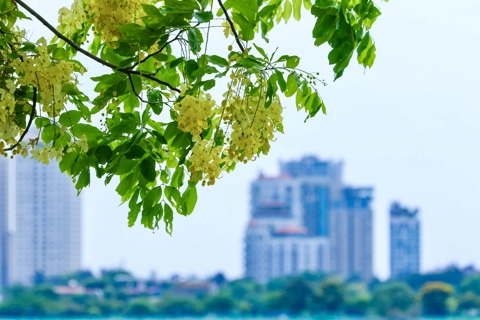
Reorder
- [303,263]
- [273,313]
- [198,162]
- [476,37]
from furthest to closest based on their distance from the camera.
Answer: [476,37] < [303,263] < [273,313] < [198,162]

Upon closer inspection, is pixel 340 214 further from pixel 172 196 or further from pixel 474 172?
pixel 172 196

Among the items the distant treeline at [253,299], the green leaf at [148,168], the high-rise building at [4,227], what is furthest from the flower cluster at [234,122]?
the high-rise building at [4,227]

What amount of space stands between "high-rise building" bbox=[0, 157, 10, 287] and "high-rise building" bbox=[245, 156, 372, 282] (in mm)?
8400

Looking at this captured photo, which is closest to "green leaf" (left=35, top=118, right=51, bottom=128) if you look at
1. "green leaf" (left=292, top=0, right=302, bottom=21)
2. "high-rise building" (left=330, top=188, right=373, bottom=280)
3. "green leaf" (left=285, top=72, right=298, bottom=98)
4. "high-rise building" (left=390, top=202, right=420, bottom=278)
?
"green leaf" (left=285, top=72, right=298, bottom=98)

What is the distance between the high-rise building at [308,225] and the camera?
3195cm

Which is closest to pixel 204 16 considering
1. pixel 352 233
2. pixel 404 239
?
pixel 352 233

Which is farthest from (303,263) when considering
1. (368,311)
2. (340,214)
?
(368,311)

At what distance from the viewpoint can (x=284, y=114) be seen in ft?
3.30

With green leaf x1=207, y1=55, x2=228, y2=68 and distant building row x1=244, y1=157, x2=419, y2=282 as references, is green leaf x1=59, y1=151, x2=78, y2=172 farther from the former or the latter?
distant building row x1=244, y1=157, x2=419, y2=282

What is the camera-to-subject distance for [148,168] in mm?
1058

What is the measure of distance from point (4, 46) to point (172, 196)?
0.27 m

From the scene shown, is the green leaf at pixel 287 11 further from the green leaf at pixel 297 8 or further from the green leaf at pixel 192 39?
the green leaf at pixel 192 39

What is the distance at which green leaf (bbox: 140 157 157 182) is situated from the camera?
106cm

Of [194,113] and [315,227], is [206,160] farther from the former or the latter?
[315,227]
